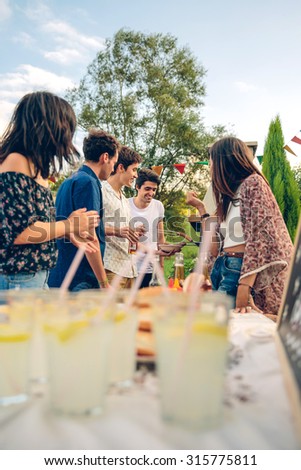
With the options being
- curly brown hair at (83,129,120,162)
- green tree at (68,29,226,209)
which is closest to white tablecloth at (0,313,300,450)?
curly brown hair at (83,129,120,162)

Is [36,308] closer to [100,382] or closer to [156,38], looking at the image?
[100,382]

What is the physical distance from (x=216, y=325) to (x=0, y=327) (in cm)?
38

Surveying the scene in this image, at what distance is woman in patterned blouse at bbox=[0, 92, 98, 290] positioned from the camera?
196 cm

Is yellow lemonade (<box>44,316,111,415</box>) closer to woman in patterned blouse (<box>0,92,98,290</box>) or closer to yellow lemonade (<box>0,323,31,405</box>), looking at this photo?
yellow lemonade (<box>0,323,31,405</box>)

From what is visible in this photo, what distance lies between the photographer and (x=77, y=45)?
1770cm

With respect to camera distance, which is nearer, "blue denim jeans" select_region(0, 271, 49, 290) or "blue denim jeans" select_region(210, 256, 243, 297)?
"blue denim jeans" select_region(0, 271, 49, 290)

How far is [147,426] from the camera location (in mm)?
674

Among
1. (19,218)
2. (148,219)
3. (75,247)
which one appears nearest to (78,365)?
(19,218)

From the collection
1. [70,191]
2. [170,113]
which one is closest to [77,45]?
[170,113]

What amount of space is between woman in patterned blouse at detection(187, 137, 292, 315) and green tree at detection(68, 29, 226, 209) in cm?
1891

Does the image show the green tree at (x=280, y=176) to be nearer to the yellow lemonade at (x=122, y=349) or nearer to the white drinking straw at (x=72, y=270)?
the yellow lemonade at (x=122, y=349)

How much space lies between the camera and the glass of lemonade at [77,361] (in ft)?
2.34

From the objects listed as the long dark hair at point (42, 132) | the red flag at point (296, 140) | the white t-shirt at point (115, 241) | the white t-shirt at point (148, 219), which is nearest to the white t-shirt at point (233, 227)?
the long dark hair at point (42, 132)

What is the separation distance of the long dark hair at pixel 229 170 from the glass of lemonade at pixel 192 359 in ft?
6.56
